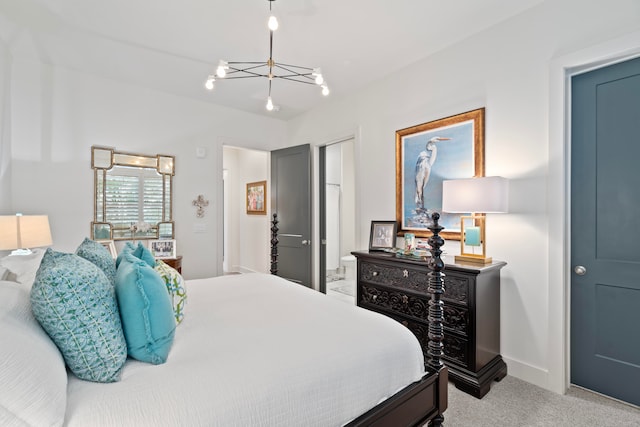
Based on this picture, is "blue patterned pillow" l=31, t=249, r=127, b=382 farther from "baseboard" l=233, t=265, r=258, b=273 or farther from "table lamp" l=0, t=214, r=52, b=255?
"baseboard" l=233, t=265, r=258, b=273

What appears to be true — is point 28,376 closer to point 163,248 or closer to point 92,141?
point 163,248

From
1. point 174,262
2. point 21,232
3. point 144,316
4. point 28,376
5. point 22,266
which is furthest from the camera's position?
point 174,262

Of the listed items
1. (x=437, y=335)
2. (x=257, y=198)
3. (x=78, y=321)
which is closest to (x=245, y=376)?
(x=78, y=321)

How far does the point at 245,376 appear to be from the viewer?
103cm

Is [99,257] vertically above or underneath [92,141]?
underneath

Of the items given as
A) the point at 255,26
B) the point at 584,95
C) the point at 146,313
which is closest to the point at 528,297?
the point at 584,95

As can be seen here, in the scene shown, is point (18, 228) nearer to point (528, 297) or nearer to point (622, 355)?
point (528, 297)

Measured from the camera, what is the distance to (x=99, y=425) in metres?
0.80

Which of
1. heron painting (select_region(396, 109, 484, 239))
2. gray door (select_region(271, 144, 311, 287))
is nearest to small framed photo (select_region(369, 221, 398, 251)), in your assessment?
heron painting (select_region(396, 109, 484, 239))

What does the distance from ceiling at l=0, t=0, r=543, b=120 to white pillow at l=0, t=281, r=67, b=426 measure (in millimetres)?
2241

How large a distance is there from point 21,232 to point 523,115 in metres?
3.82

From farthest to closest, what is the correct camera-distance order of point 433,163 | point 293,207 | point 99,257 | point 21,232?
point 293,207 < point 433,163 < point 21,232 < point 99,257

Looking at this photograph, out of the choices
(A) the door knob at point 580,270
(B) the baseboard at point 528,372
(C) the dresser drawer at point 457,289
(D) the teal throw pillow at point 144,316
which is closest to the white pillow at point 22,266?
(D) the teal throw pillow at point 144,316

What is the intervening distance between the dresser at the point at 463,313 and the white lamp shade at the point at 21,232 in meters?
2.79
